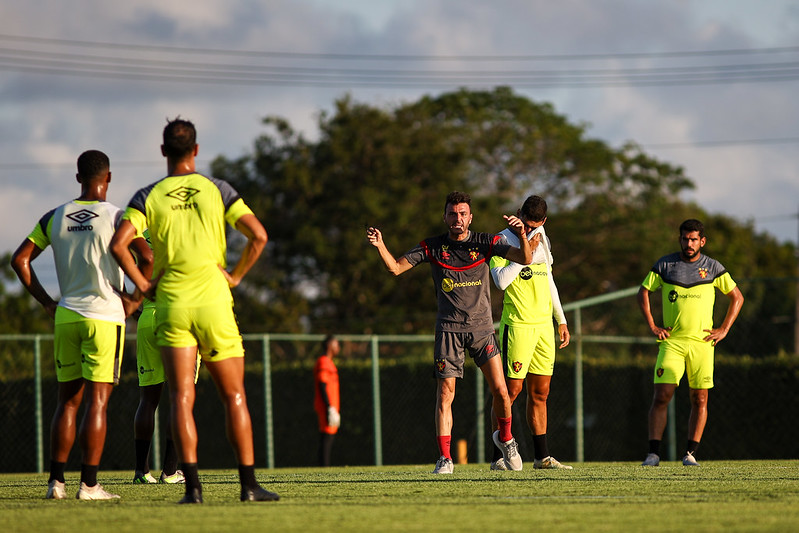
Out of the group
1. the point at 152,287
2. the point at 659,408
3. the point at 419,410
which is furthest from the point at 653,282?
the point at 419,410

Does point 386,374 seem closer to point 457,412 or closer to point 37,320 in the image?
point 457,412

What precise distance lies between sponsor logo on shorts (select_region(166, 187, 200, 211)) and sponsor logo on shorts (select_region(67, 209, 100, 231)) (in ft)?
3.37

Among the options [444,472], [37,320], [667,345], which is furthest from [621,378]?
[37,320]

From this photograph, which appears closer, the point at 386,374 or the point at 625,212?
the point at 386,374

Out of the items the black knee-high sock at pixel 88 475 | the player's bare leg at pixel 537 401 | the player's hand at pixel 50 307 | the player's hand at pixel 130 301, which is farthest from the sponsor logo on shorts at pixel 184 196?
the player's bare leg at pixel 537 401

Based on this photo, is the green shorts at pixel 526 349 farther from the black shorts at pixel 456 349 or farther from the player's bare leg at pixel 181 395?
the player's bare leg at pixel 181 395

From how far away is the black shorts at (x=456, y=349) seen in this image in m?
8.47

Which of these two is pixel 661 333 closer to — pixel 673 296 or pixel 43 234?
pixel 673 296

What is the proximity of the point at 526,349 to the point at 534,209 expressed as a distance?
1.25 metres

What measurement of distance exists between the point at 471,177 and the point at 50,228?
32.1 meters

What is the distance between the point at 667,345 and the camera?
9969 millimetres

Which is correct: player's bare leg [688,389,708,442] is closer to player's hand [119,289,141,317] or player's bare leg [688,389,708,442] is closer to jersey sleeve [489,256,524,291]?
jersey sleeve [489,256,524,291]

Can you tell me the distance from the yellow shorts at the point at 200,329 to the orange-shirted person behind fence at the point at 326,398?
31.6 feet

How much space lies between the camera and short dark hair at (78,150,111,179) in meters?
6.80
